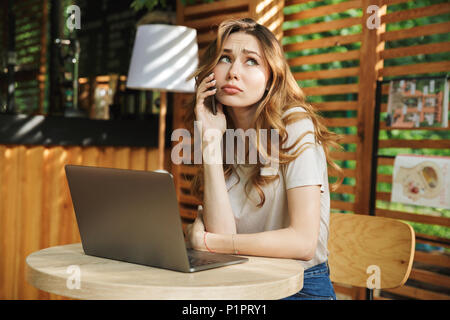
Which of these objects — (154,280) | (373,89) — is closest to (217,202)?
(154,280)

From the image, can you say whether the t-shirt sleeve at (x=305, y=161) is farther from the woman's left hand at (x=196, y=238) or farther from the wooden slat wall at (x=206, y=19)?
the wooden slat wall at (x=206, y=19)

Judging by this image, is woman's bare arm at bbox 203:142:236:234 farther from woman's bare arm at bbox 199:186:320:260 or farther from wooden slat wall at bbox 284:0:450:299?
wooden slat wall at bbox 284:0:450:299

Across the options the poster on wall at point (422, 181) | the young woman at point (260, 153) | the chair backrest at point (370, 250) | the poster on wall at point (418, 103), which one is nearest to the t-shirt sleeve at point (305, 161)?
the young woman at point (260, 153)

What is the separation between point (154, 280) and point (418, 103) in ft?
6.17

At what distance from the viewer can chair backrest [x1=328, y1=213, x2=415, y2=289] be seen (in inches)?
71.0

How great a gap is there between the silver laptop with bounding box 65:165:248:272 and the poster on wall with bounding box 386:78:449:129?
1.54 m

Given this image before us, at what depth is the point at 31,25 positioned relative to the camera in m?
3.67

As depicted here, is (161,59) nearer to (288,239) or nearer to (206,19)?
(206,19)

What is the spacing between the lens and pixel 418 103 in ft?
8.49

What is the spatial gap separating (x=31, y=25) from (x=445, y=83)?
105 inches

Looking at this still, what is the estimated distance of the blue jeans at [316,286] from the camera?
157 centimetres

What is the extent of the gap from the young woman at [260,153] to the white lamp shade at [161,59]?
144cm

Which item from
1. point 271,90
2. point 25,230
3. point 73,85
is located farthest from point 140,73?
point 271,90

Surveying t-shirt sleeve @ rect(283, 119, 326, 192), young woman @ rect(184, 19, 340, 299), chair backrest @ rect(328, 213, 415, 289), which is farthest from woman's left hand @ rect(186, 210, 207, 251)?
chair backrest @ rect(328, 213, 415, 289)
